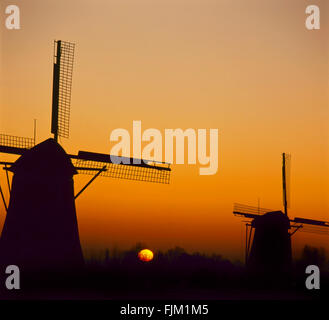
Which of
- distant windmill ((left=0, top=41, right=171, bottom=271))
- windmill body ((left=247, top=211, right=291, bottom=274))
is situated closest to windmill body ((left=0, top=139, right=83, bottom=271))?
distant windmill ((left=0, top=41, right=171, bottom=271))

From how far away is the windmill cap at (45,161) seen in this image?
653 inches

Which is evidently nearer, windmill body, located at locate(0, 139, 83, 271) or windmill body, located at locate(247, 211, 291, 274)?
windmill body, located at locate(0, 139, 83, 271)

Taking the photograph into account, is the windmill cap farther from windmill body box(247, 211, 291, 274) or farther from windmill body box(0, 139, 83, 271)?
windmill body box(247, 211, 291, 274)

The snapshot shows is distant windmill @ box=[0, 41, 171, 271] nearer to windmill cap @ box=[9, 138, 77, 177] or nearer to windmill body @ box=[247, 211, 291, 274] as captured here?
windmill cap @ box=[9, 138, 77, 177]

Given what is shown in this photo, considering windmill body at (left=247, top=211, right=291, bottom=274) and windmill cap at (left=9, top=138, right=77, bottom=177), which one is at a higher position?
windmill cap at (left=9, top=138, right=77, bottom=177)

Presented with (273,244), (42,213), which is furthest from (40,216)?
(273,244)

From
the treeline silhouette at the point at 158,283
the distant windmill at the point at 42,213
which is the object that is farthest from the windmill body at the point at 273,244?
the distant windmill at the point at 42,213

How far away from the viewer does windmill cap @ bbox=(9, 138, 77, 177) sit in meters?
16.6

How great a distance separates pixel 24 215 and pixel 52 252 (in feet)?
3.88

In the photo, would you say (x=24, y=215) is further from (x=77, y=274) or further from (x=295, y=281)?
(x=295, y=281)

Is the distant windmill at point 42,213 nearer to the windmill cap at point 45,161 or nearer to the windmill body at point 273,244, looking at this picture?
the windmill cap at point 45,161
